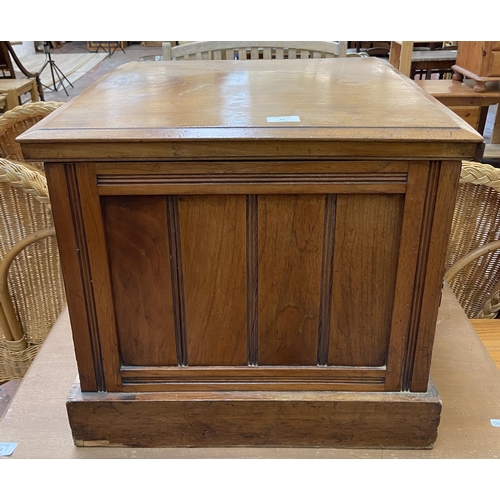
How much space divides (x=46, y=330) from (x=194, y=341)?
0.76 meters

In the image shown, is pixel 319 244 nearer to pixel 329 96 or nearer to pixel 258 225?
pixel 258 225

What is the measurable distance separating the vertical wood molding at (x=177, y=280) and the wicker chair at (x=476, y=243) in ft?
2.50

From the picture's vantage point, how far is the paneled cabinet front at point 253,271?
713mm

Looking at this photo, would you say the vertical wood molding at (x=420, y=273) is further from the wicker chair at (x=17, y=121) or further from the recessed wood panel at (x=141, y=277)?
the wicker chair at (x=17, y=121)

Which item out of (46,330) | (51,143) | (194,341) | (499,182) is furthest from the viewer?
(46,330)

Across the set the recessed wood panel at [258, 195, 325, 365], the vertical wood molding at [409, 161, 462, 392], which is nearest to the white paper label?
the recessed wood panel at [258, 195, 325, 365]

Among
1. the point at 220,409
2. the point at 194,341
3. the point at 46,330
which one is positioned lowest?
the point at 46,330

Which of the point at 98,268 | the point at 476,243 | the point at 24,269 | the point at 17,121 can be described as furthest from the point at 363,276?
the point at 17,121

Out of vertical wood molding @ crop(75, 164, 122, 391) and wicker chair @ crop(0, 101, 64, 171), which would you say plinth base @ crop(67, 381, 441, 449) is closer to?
vertical wood molding @ crop(75, 164, 122, 391)

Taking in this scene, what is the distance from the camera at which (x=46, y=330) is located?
4.68 feet

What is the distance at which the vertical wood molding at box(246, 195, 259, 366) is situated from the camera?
746 millimetres

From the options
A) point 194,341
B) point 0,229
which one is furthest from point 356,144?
point 0,229

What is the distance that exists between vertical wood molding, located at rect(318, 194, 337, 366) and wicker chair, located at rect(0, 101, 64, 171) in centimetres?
122

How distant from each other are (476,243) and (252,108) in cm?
83
